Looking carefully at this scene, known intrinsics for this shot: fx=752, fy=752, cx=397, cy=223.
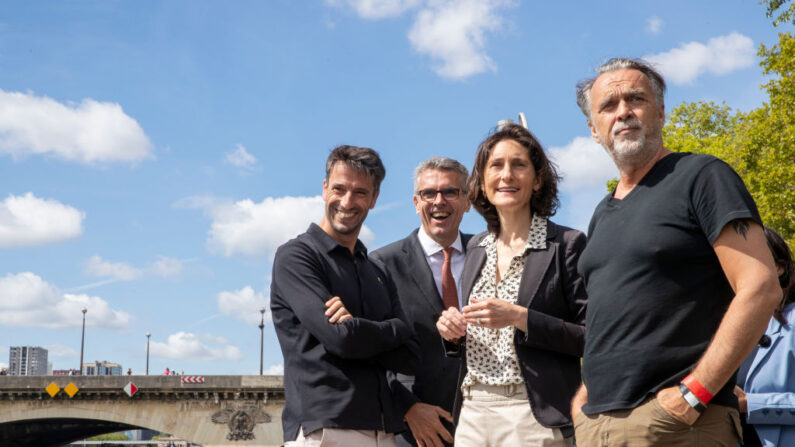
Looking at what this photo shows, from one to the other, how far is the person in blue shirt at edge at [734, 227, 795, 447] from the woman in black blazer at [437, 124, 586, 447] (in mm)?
977

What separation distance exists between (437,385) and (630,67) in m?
2.09

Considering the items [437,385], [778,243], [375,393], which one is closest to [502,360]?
[375,393]

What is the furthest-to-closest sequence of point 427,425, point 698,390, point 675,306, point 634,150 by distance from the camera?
point 427,425 < point 634,150 < point 675,306 < point 698,390

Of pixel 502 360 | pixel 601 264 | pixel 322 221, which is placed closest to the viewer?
pixel 601 264

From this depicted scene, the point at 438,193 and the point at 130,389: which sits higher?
the point at 438,193

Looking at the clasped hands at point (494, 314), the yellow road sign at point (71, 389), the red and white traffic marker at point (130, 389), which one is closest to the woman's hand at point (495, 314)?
the clasped hands at point (494, 314)

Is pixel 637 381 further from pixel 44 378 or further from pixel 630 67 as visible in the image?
pixel 44 378

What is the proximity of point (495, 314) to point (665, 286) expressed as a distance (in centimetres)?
74

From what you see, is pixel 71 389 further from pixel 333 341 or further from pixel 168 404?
pixel 333 341

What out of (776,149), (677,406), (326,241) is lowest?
(677,406)

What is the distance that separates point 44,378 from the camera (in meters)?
37.2

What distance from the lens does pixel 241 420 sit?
37438 millimetres

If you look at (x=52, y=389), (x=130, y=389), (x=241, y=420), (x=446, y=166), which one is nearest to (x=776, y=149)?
(x=446, y=166)

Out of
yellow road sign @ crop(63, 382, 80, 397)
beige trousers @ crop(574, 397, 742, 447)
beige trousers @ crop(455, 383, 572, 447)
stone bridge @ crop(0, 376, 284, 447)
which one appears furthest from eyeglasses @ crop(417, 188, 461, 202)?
yellow road sign @ crop(63, 382, 80, 397)
